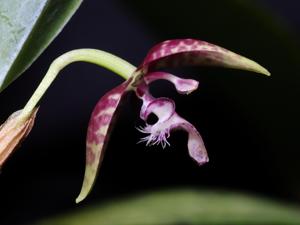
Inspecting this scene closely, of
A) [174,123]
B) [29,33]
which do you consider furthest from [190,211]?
[29,33]

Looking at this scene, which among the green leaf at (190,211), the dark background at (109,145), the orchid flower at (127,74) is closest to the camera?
the orchid flower at (127,74)

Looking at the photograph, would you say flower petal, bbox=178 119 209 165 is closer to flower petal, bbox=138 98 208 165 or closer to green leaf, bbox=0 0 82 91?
flower petal, bbox=138 98 208 165

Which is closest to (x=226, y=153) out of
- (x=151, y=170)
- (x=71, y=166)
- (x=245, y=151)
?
(x=245, y=151)

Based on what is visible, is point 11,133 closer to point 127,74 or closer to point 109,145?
point 127,74

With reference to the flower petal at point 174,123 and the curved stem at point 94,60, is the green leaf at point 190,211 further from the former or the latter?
the curved stem at point 94,60

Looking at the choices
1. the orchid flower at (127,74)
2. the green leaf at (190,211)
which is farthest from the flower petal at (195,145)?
the green leaf at (190,211)

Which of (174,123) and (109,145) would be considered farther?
(109,145)

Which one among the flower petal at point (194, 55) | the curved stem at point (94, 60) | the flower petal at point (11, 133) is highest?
the flower petal at point (194, 55)

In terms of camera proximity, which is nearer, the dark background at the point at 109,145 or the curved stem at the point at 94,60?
the curved stem at the point at 94,60
